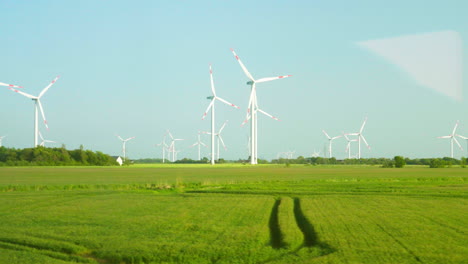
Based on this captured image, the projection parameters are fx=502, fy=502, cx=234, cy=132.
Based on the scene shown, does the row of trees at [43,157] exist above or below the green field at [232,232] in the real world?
above

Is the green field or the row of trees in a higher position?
the row of trees

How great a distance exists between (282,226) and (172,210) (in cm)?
872

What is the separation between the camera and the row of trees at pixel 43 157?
13224 centimetres

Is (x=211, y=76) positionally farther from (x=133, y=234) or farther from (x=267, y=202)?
(x=133, y=234)

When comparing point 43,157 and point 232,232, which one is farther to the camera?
point 43,157

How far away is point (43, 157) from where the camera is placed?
134875 millimetres

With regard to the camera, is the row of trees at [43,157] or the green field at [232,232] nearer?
the green field at [232,232]

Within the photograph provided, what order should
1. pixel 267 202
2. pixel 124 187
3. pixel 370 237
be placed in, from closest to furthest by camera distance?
pixel 370 237
pixel 267 202
pixel 124 187

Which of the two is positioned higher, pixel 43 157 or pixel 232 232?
pixel 43 157

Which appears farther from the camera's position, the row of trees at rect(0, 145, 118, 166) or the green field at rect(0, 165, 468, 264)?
the row of trees at rect(0, 145, 118, 166)

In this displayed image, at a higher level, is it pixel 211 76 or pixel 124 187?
pixel 211 76

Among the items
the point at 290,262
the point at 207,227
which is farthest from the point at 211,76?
the point at 290,262

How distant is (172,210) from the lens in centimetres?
2848

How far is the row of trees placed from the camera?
13224 centimetres
